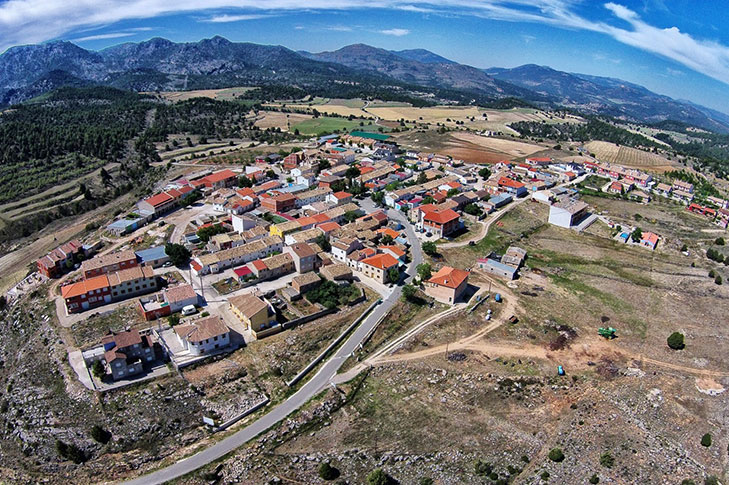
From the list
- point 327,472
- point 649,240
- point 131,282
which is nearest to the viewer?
point 327,472

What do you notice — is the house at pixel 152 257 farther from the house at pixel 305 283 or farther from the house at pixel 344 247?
the house at pixel 344 247

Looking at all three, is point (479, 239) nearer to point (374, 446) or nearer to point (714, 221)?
point (374, 446)

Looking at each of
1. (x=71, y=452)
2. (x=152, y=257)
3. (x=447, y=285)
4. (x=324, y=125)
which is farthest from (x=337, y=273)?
(x=324, y=125)

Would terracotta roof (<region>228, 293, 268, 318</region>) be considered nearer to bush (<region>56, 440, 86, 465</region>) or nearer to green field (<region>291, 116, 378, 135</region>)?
bush (<region>56, 440, 86, 465</region>)

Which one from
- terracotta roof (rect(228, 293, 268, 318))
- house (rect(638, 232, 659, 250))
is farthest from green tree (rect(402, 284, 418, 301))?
house (rect(638, 232, 659, 250))

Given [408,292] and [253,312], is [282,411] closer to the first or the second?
[253,312]

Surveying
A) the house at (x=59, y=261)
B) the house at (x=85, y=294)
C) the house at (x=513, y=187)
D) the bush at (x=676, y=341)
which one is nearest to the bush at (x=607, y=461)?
the bush at (x=676, y=341)
